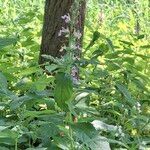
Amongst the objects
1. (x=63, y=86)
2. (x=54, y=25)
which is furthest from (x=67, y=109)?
(x=54, y=25)

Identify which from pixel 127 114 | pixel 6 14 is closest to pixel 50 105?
pixel 127 114

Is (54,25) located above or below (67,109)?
above

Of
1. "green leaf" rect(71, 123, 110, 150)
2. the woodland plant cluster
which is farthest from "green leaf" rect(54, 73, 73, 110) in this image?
"green leaf" rect(71, 123, 110, 150)

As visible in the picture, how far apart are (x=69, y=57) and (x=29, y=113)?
25 cm

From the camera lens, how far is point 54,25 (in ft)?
11.8

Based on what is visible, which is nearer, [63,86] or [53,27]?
[63,86]

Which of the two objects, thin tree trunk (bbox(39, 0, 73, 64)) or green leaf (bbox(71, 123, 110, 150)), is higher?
thin tree trunk (bbox(39, 0, 73, 64))

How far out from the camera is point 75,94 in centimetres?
201

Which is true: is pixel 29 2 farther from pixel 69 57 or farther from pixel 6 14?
pixel 69 57

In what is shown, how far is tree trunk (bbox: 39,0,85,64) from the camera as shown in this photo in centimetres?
353

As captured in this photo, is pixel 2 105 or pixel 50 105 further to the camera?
pixel 2 105

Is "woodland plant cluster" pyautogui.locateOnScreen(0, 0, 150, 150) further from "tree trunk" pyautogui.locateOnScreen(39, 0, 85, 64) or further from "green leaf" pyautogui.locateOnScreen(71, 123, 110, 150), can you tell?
"tree trunk" pyautogui.locateOnScreen(39, 0, 85, 64)

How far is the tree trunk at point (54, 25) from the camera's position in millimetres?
3529

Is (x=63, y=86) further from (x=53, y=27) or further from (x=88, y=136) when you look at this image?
(x=53, y=27)
